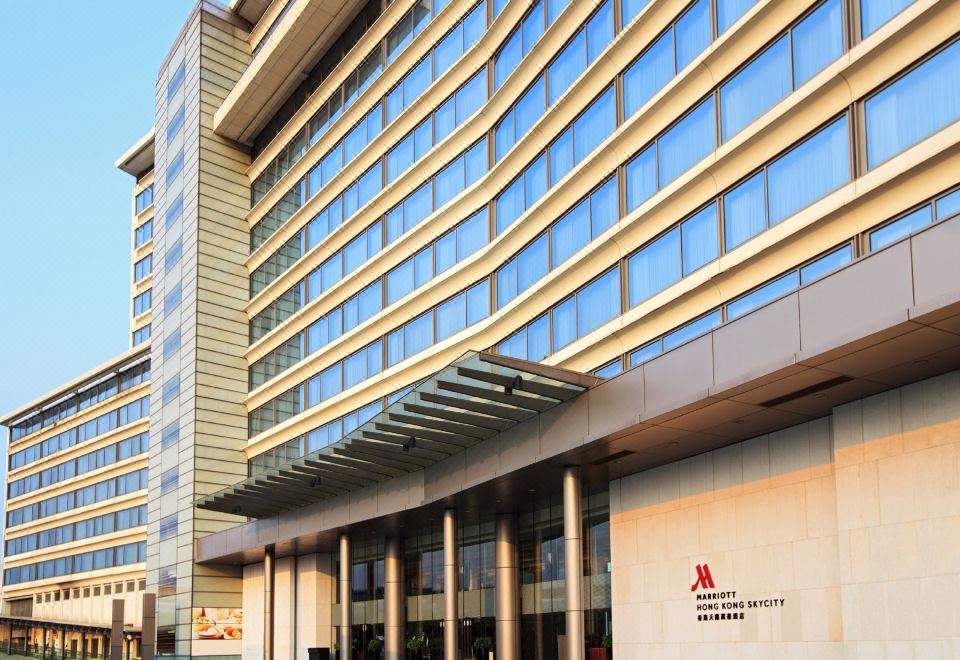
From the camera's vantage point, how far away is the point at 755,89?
2516cm

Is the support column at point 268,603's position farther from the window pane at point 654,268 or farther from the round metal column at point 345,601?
the window pane at point 654,268

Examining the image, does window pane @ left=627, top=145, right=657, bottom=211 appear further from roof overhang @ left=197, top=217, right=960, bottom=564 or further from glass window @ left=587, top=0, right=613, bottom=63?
roof overhang @ left=197, top=217, right=960, bottom=564

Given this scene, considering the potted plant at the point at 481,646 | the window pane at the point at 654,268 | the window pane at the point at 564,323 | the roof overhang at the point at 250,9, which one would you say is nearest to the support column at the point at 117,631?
the potted plant at the point at 481,646

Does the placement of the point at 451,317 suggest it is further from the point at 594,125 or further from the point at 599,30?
the point at 599,30

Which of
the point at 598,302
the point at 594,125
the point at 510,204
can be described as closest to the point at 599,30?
the point at 594,125

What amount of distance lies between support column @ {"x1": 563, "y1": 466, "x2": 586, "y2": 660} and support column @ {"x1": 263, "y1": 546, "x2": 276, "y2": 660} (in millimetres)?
24146

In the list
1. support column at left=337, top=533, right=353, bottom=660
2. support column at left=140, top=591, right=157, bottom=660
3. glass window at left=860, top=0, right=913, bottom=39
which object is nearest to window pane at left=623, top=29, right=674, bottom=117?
glass window at left=860, top=0, right=913, bottom=39

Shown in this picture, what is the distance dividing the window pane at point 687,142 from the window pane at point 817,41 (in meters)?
3.06

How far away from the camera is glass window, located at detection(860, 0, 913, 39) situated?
21125mm

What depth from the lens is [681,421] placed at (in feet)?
79.8

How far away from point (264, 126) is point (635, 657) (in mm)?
38406

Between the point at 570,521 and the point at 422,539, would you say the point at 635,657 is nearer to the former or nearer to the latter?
the point at 570,521

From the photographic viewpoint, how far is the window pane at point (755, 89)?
24.3 meters

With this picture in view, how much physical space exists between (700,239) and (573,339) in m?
5.96
